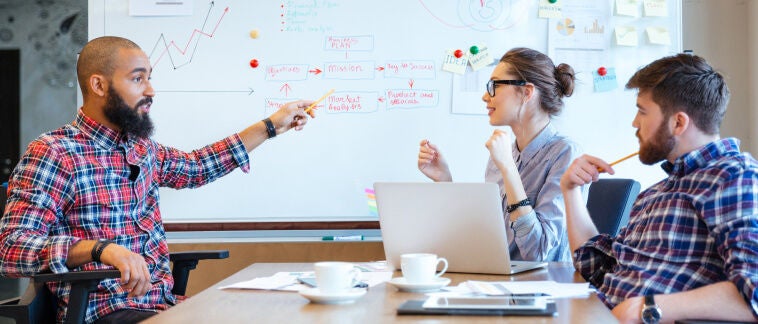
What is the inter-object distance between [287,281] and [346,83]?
161 centimetres

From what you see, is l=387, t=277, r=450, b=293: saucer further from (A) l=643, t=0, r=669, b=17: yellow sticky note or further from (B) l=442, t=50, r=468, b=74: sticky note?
(A) l=643, t=0, r=669, b=17: yellow sticky note

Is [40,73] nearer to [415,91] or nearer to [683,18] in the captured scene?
[415,91]

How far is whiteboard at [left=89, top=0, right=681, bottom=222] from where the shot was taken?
10.3 feet

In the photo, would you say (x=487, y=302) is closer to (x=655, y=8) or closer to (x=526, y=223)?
(x=526, y=223)

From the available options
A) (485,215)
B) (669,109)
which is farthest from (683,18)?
(485,215)

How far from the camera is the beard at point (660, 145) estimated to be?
5.43 ft

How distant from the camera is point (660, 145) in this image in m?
1.66

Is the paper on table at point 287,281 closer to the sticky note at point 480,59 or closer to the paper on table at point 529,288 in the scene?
the paper on table at point 529,288

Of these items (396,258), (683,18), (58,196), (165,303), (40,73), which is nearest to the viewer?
(396,258)

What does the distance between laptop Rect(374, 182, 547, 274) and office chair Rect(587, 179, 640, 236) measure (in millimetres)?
541

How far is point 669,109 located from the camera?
166cm

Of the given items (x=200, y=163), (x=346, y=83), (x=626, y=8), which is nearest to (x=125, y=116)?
(x=200, y=163)

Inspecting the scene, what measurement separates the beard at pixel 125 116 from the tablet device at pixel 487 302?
1.19 metres

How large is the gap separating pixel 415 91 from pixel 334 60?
0.35 m
